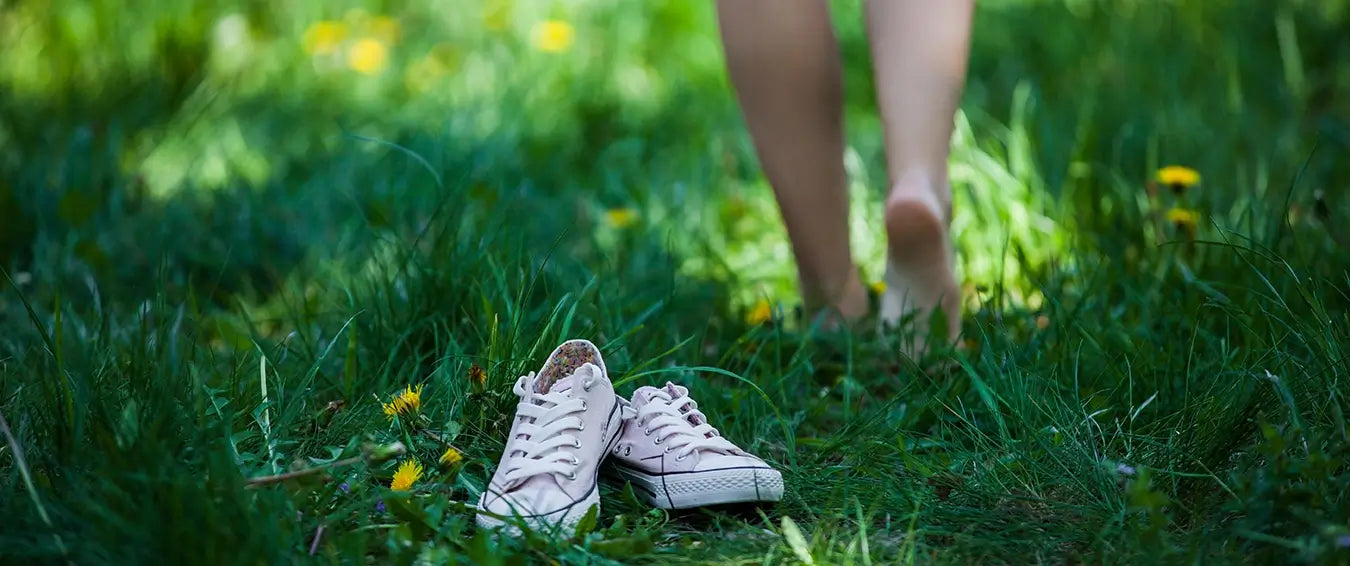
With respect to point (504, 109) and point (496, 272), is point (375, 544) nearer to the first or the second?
point (496, 272)

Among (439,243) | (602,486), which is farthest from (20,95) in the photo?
(602,486)

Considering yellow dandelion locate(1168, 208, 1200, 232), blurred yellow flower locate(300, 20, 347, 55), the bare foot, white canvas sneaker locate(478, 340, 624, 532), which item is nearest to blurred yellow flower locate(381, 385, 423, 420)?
white canvas sneaker locate(478, 340, 624, 532)

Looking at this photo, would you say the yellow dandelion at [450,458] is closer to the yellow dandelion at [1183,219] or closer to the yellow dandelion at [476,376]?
the yellow dandelion at [476,376]

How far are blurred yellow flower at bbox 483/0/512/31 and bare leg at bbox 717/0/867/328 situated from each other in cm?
235

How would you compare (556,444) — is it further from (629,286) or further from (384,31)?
(384,31)

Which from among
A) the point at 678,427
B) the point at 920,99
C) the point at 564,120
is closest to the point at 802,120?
the point at 920,99

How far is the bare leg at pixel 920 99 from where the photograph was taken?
2.01 m

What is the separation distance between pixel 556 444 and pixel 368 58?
297 centimetres

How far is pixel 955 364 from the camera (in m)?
1.95

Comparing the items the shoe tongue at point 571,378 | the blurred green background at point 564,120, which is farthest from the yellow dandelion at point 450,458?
the blurred green background at point 564,120

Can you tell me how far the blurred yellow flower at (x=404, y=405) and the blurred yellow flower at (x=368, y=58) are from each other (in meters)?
2.73

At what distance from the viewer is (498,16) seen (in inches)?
173

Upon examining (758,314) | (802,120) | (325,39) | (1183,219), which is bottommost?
(758,314)

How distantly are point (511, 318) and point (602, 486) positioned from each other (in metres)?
0.26
